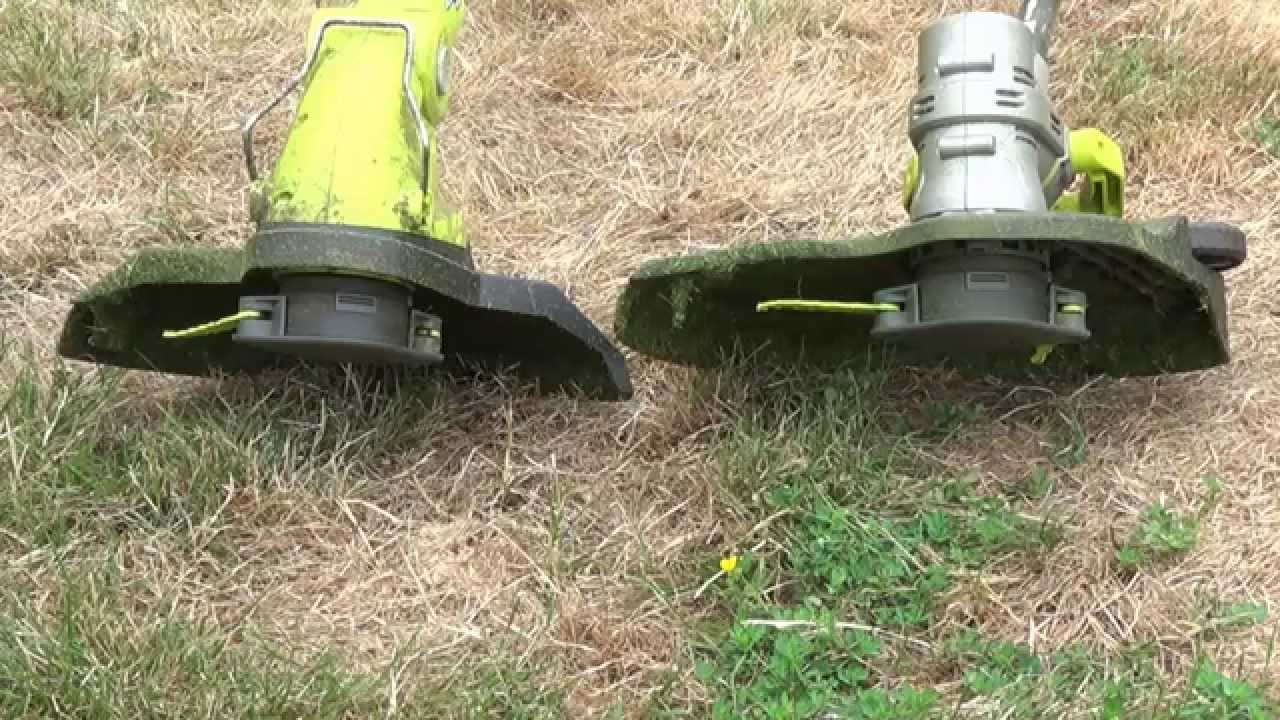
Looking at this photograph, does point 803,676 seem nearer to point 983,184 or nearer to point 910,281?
point 910,281

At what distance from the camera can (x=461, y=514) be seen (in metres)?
2.14

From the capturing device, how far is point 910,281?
2.02m

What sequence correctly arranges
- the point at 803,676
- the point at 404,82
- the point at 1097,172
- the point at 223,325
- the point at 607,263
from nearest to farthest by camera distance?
the point at 803,676 → the point at 223,325 → the point at 404,82 → the point at 1097,172 → the point at 607,263

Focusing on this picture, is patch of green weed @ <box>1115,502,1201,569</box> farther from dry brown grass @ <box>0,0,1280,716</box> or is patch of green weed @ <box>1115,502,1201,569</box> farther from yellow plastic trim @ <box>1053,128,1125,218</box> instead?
yellow plastic trim @ <box>1053,128,1125,218</box>

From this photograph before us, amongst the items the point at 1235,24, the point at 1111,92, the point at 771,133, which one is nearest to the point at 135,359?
the point at 771,133

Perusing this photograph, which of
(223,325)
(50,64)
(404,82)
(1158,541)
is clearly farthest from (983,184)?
(50,64)

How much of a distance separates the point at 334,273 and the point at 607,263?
0.85 meters

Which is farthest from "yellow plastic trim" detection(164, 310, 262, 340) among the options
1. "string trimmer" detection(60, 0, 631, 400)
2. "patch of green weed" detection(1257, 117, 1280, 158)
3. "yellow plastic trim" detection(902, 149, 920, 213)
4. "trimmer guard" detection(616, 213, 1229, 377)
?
"patch of green weed" detection(1257, 117, 1280, 158)

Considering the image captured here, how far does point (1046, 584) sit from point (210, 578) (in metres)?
1.21

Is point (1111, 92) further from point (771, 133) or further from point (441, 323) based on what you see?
point (441, 323)

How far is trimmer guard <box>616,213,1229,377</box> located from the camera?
5.90 feet

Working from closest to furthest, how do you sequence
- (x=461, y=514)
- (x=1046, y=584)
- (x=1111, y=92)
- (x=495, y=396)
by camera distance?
1. (x=1046, y=584)
2. (x=461, y=514)
3. (x=495, y=396)
4. (x=1111, y=92)

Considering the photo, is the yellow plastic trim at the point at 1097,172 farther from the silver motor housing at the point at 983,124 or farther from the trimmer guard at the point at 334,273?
the trimmer guard at the point at 334,273

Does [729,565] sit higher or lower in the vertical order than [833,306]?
lower
